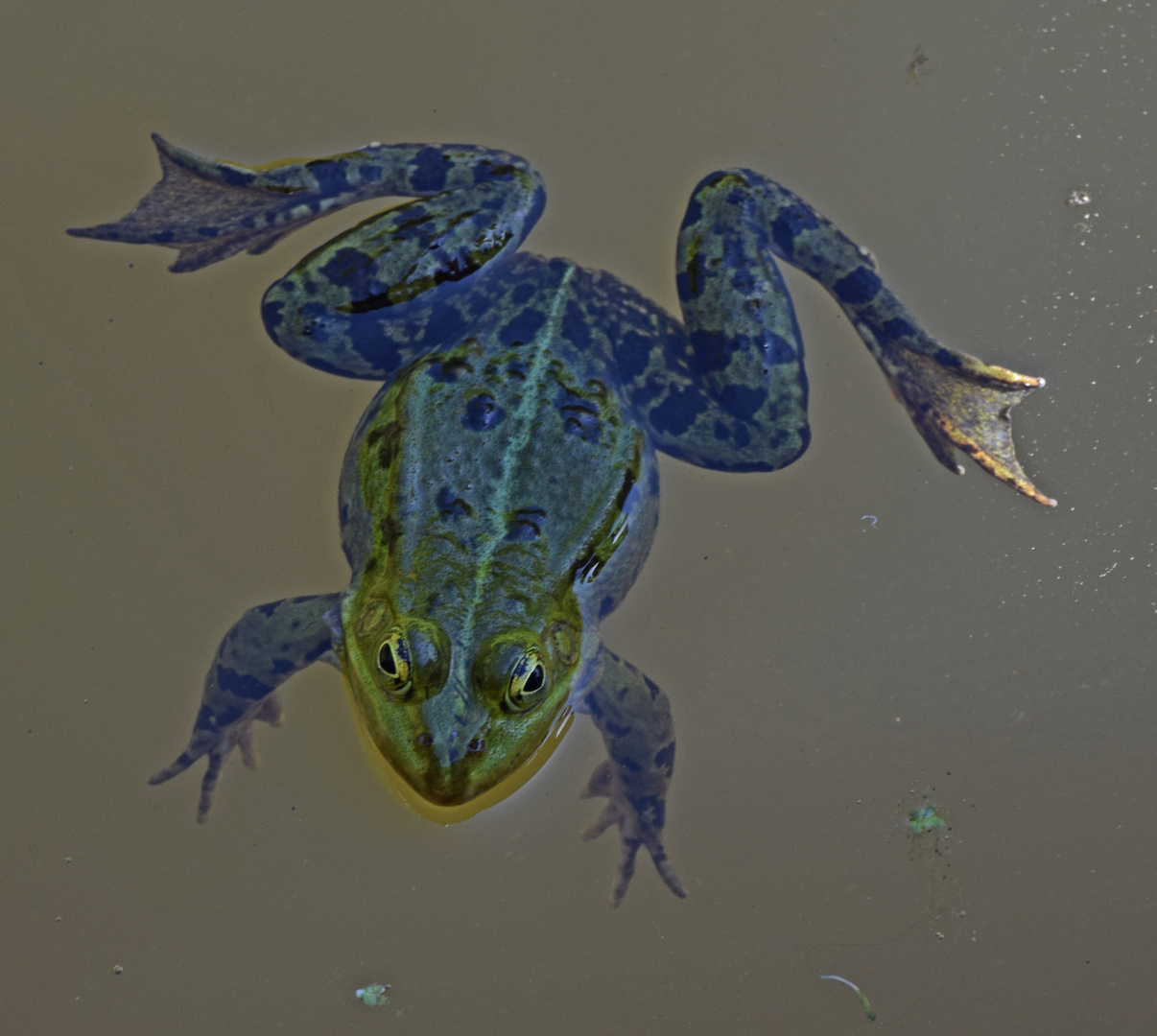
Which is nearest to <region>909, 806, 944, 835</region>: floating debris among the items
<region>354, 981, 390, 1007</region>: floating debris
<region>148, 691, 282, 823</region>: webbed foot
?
<region>354, 981, 390, 1007</region>: floating debris

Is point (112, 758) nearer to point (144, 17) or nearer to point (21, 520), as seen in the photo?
point (21, 520)

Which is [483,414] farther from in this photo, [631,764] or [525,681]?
[631,764]

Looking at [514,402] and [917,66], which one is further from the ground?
[917,66]

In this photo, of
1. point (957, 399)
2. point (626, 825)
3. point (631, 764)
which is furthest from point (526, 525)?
point (957, 399)

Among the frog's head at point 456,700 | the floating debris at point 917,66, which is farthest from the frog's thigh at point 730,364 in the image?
the floating debris at point 917,66

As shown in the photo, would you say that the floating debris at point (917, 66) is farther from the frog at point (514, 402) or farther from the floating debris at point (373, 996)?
the floating debris at point (373, 996)

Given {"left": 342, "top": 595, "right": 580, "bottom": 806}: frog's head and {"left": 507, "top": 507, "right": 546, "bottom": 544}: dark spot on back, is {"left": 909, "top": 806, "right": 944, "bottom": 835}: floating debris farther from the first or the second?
{"left": 507, "top": 507, "right": 546, "bottom": 544}: dark spot on back
